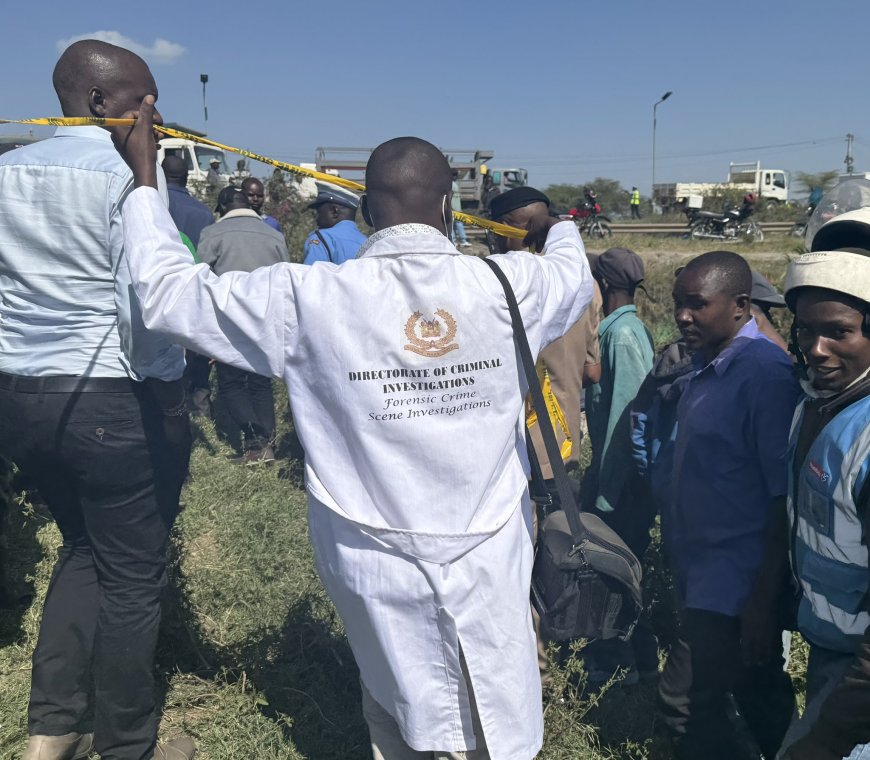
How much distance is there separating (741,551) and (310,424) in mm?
1439

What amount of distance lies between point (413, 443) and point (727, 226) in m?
22.5

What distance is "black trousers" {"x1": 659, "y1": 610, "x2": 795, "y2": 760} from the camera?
2.57m

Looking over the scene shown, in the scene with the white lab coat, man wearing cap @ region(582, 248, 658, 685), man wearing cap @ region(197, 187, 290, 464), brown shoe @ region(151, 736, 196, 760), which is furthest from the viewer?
man wearing cap @ region(197, 187, 290, 464)

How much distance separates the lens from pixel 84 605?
2.63 m

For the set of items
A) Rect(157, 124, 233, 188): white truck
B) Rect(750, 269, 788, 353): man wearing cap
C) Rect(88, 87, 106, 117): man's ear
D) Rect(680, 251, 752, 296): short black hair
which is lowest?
Rect(750, 269, 788, 353): man wearing cap

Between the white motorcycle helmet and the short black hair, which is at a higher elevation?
the white motorcycle helmet

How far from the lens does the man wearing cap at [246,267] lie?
606 centimetres

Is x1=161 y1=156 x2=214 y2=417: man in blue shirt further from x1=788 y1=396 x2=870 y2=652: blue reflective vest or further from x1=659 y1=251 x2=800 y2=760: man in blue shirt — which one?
x1=788 y1=396 x2=870 y2=652: blue reflective vest

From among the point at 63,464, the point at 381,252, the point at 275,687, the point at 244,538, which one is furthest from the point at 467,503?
the point at 244,538

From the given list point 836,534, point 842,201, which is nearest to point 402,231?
point 836,534

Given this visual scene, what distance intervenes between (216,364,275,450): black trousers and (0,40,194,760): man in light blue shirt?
141 inches

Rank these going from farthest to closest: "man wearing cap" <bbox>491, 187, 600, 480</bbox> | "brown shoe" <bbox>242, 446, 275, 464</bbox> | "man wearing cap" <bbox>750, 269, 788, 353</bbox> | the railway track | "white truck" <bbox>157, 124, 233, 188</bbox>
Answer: the railway track → "white truck" <bbox>157, 124, 233, 188</bbox> → "brown shoe" <bbox>242, 446, 275, 464</bbox> → "man wearing cap" <bbox>750, 269, 788, 353</bbox> → "man wearing cap" <bbox>491, 187, 600, 480</bbox>

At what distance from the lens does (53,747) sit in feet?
8.66

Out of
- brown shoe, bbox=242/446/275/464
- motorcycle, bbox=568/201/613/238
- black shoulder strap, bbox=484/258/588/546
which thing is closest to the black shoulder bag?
black shoulder strap, bbox=484/258/588/546
